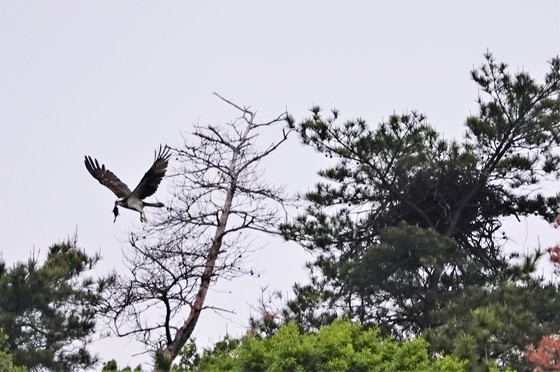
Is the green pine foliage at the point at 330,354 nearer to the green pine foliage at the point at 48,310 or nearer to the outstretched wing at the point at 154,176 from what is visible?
the outstretched wing at the point at 154,176

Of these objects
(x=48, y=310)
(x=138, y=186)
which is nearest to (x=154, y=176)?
(x=138, y=186)

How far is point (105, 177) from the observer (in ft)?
60.3

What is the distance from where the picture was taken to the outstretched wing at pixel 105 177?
18250mm

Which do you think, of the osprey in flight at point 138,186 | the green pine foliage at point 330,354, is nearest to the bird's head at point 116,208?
the osprey in flight at point 138,186

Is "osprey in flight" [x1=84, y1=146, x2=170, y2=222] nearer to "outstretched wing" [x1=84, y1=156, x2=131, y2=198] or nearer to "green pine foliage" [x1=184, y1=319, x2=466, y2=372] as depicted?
"outstretched wing" [x1=84, y1=156, x2=131, y2=198]

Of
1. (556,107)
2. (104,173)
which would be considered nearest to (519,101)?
(556,107)

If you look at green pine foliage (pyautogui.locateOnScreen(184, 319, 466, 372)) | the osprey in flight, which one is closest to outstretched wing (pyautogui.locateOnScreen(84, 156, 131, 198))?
the osprey in flight

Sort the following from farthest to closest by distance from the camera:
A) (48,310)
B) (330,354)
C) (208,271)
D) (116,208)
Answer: (48,310) → (208,271) → (116,208) → (330,354)

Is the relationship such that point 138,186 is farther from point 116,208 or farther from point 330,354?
point 330,354

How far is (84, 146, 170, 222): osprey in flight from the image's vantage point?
17125mm

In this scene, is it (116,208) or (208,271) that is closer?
(116,208)

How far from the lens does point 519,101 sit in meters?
28.4

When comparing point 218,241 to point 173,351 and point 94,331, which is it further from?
point 94,331

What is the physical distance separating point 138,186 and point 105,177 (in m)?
1.31
